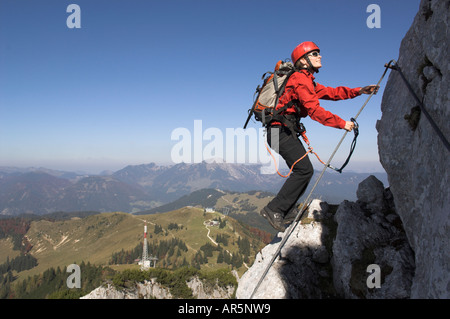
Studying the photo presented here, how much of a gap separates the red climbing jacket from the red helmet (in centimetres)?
78

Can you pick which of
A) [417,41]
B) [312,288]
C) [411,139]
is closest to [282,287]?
[312,288]

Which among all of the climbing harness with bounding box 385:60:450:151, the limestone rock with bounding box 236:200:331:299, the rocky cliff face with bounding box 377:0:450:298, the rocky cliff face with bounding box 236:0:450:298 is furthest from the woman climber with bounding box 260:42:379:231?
the limestone rock with bounding box 236:200:331:299

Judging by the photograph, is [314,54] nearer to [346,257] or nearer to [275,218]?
[275,218]

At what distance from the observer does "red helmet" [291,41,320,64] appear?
962 cm

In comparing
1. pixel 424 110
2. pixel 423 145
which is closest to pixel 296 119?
pixel 424 110

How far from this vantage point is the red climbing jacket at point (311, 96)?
8.33 m

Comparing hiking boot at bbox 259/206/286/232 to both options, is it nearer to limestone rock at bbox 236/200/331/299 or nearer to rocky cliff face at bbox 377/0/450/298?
limestone rock at bbox 236/200/331/299

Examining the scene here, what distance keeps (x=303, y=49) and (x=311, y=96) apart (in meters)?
2.41

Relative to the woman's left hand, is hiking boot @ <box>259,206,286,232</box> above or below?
below

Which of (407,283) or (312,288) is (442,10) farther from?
(312,288)

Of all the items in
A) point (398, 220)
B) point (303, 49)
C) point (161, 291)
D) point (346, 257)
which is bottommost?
point (161, 291)

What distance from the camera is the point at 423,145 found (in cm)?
805

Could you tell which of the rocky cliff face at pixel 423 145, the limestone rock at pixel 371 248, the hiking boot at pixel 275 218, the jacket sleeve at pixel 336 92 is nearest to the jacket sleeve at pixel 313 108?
the jacket sleeve at pixel 336 92
